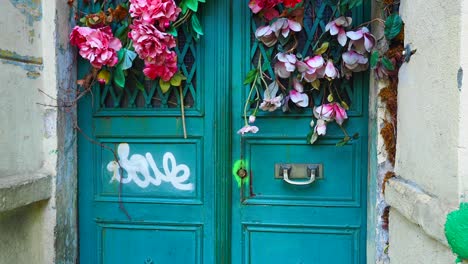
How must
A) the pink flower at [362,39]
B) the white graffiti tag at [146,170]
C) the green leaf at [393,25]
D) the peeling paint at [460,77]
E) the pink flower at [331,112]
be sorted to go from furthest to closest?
the white graffiti tag at [146,170] → the pink flower at [331,112] → the pink flower at [362,39] → the green leaf at [393,25] → the peeling paint at [460,77]

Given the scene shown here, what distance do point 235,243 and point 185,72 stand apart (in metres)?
0.94

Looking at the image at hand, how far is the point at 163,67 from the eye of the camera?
209 cm

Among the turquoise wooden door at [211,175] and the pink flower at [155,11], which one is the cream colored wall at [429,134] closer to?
the turquoise wooden door at [211,175]

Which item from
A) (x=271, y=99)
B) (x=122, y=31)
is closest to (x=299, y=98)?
(x=271, y=99)

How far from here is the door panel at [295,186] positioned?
211 cm

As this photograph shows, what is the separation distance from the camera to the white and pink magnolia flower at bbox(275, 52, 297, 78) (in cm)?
198

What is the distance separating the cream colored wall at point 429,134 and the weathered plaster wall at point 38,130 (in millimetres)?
1637

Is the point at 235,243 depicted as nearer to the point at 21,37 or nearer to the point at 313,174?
the point at 313,174

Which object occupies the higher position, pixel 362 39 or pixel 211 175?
pixel 362 39

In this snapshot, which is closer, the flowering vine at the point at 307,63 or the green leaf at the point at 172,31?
the flowering vine at the point at 307,63

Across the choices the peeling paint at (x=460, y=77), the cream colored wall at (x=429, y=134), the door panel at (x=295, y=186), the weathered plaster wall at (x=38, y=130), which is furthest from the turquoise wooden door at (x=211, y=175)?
the peeling paint at (x=460, y=77)

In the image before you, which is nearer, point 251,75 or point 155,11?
point 155,11

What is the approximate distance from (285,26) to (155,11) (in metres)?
0.63

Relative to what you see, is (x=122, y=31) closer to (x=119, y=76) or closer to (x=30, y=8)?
(x=119, y=76)
